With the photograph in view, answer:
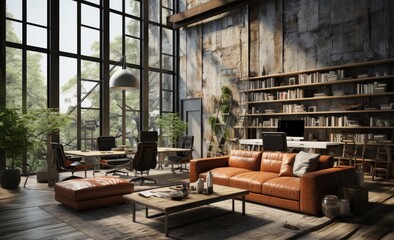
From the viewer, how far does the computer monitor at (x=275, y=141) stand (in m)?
6.93

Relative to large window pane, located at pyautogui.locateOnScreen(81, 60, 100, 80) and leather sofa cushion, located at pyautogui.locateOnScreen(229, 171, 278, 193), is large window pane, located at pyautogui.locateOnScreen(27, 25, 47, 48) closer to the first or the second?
large window pane, located at pyautogui.locateOnScreen(81, 60, 100, 80)

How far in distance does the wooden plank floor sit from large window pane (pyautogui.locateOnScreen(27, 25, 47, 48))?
423cm

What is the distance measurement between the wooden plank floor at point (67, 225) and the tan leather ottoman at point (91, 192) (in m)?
0.33

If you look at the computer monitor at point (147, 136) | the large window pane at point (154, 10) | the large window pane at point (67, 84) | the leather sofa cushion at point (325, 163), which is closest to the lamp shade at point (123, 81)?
the computer monitor at point (147, 136)

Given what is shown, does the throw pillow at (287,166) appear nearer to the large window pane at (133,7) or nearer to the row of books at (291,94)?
the row of books at (291,94)

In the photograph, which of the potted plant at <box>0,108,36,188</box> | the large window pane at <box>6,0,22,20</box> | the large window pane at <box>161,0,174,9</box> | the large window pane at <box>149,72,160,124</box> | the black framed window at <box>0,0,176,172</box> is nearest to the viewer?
the potted plant at <box>0,108,36,188</box>

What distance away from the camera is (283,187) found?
14.6 ft

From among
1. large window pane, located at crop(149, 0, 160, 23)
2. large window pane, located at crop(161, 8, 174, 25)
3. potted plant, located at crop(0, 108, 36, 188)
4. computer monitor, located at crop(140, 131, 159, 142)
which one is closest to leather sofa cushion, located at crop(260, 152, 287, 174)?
computer monitor, located at crop(140, 131, 159, 142)

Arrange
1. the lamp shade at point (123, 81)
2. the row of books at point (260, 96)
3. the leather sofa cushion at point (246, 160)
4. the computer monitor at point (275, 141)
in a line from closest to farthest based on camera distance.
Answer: the leather sofa cushion at point (246, 160)
the lamp shade at point (123, 81)
the computer monitor at point (275, 141)
the row of books at point (260, 96)

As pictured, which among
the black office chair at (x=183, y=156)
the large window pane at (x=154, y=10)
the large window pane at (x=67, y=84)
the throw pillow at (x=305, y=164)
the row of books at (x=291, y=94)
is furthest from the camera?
the large window pane at (x=154, y=10)

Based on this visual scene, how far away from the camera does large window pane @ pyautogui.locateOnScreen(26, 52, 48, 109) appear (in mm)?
7918

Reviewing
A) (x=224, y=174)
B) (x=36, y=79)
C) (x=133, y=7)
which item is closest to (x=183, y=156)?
(x=224, y=174)

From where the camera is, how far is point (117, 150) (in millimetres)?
7207

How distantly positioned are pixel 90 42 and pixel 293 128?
19.6 ft
